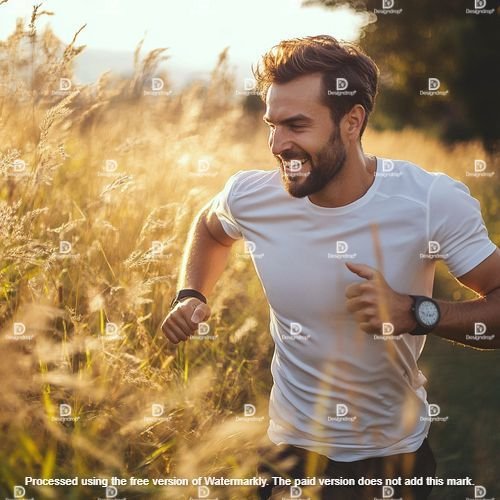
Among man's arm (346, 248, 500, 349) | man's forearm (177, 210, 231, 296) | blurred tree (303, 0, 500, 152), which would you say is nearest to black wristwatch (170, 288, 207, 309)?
man's forearm (177, 210, 231, 296)

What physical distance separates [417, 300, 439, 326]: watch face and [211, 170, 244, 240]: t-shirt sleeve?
788 mm

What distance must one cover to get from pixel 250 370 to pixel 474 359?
5.16ft

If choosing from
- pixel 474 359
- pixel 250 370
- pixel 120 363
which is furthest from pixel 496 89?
pixel 120 363

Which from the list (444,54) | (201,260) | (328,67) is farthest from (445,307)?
(444,54)

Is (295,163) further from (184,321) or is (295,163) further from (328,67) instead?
(184,321)

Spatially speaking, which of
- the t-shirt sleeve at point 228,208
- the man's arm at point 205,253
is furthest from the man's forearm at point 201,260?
Answer: the t-shirt sleeve at point 228,208

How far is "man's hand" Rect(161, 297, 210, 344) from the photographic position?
2510mm

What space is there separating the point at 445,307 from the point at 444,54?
11458 millimetres

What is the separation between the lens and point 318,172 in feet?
8.13

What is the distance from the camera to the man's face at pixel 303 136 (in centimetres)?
248

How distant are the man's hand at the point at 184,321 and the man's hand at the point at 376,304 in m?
0.50

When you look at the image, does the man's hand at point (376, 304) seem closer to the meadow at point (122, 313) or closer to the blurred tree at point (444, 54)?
the meadow at point (122, 313)

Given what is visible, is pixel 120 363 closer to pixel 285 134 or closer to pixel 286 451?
pixel 286 451

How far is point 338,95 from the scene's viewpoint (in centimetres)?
263
